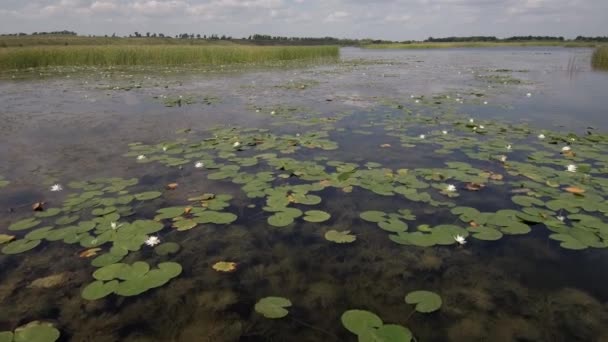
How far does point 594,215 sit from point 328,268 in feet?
8.52

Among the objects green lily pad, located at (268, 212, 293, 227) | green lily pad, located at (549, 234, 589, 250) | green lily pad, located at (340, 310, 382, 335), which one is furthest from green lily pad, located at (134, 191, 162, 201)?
green lily pad, located at (549, 234, 589, 250)

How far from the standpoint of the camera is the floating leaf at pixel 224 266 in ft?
8.76

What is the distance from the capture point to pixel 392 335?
1.97m

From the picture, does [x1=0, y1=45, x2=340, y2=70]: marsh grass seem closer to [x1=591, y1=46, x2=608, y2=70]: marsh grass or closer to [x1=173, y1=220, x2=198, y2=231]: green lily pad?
[x1=591, y1=46, x2=608, y2=70]: marsh grass

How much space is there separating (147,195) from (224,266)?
172 centimetres

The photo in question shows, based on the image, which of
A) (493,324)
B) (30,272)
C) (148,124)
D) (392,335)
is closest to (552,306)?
(493,324)

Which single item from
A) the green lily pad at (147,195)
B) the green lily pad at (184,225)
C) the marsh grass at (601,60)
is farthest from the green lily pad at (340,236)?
the marsh grass at (601,60)

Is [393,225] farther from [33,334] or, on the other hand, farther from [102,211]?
[102,211]

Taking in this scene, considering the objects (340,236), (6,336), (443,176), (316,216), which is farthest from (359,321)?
(443,176)

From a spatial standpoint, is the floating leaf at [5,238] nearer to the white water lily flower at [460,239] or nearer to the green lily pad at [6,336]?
the green lily pad at [6,336]

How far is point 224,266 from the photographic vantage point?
2.71 m

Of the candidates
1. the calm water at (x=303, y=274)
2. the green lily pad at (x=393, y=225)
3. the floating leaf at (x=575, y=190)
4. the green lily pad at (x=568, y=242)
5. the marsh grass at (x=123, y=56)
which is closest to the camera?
the calm water at (x=303, y=274)

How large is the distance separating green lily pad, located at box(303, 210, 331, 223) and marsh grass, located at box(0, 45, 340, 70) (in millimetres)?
23309

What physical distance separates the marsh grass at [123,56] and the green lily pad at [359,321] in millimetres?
24496
